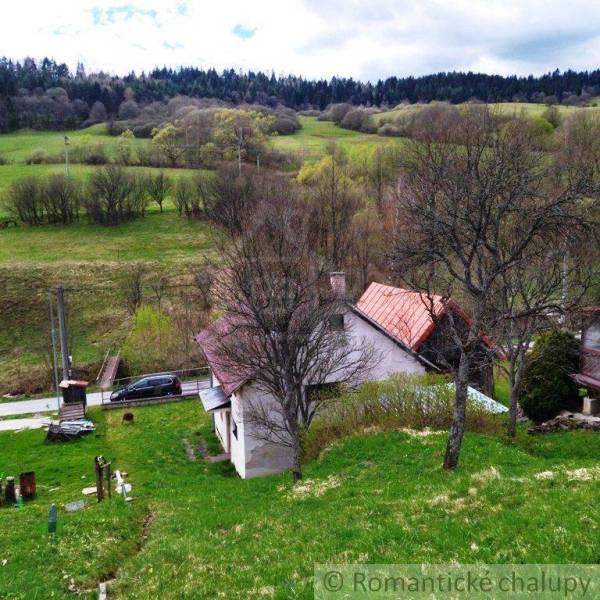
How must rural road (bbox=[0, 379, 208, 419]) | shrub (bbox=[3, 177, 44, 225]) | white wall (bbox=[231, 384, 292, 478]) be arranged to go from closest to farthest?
1. white wall (bbox=[231, 384, 292, 478])
2. rural road (bbox=[0, 379, 208, 419])
3. shrub (bbox=[3, 177, 44, 225])

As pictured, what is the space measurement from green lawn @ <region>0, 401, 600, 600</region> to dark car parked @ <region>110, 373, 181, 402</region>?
15.9 metres

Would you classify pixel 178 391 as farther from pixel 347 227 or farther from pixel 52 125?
pixel 52 125

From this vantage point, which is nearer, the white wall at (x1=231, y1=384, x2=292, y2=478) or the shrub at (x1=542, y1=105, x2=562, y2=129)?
the white wall at (x1=231, y1=384, x2=292, y2=478)

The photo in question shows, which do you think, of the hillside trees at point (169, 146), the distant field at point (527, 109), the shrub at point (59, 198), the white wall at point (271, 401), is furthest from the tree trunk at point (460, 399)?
the hillside trees at point (169, 146)

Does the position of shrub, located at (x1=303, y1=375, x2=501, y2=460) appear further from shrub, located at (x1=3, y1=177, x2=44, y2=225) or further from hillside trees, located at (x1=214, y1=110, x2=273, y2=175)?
hillside trees, located at (x1=214, y1=110, x2=273, y2=175)

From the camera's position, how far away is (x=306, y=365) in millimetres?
18922

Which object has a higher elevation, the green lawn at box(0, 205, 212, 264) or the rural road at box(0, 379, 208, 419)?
the green lawn at box(0, 205, 212, 264)

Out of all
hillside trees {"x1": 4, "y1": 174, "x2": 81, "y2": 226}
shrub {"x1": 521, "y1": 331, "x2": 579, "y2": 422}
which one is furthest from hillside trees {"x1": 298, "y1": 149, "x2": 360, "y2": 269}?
hillside trees {"x1": 4, "y1": 174, "x2": 81, "y2": 226}

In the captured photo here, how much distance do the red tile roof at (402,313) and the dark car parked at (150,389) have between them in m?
14.7

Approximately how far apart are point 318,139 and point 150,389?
9594 cm

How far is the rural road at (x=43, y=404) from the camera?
37312 millimetres

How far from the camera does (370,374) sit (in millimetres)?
24312

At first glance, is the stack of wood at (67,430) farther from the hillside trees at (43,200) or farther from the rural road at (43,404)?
the hillside trees at (43,200)

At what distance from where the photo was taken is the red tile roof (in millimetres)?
26953
